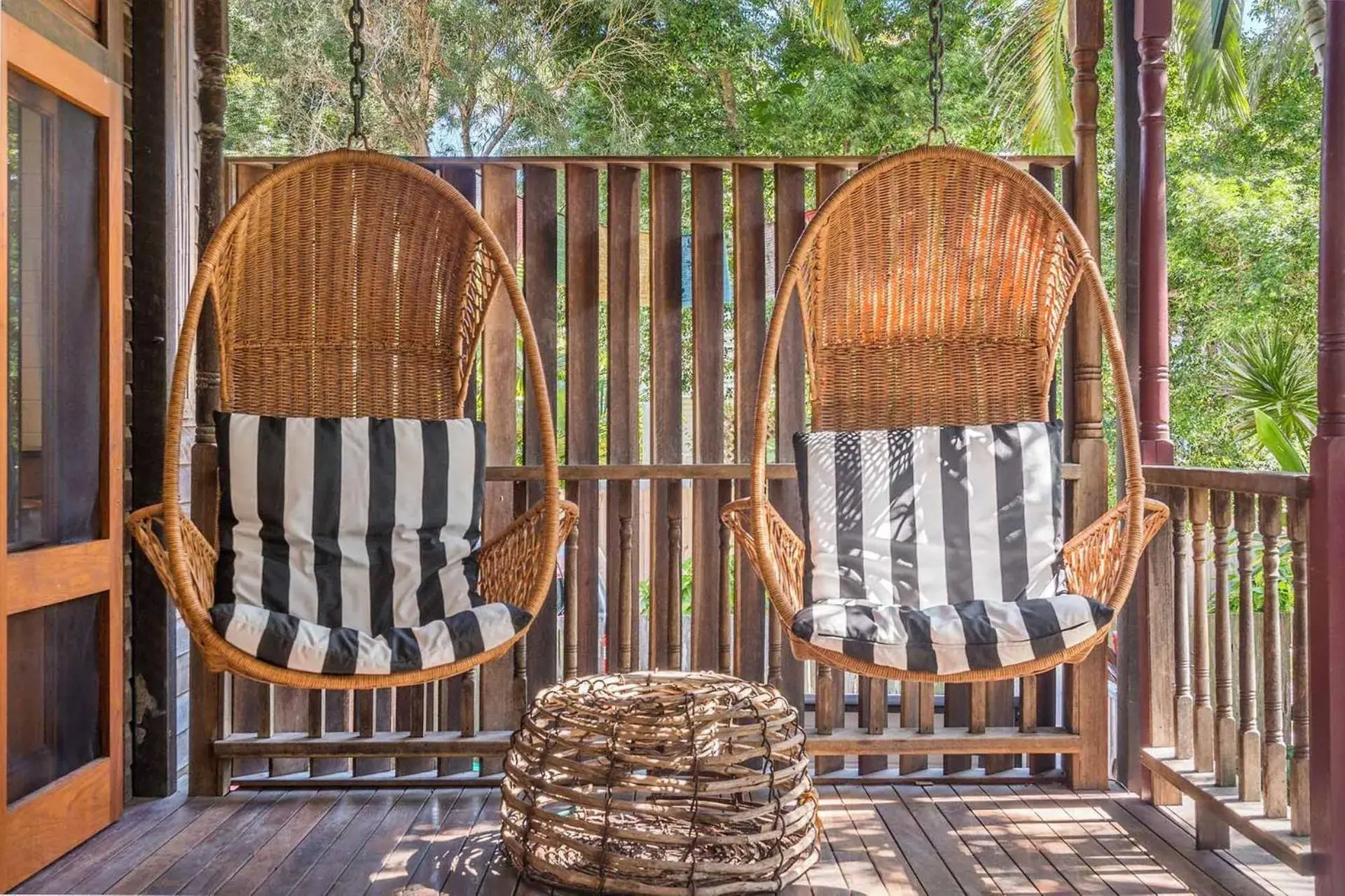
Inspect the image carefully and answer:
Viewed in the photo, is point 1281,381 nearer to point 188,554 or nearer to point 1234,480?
point 1234,480

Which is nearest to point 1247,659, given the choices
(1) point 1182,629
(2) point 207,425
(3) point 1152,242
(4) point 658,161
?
(1) point 1182,629

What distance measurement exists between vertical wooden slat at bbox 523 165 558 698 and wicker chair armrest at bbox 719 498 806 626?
0.76 m

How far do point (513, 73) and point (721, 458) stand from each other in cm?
791

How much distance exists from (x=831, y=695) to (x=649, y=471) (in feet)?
2.44

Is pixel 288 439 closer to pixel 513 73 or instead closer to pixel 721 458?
pixel 721 458

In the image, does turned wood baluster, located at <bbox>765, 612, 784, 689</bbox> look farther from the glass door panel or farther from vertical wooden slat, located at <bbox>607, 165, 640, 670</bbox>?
the glass door panel

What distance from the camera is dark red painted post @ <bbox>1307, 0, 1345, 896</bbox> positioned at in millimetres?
1893

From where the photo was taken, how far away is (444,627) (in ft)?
6.86

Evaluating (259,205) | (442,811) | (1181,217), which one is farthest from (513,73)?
(442,811)

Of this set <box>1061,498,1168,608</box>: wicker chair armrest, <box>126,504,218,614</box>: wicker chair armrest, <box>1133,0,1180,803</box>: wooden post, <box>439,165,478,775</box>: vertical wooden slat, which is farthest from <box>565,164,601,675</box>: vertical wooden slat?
<box>1133,0,1180,803</box>: wooden post

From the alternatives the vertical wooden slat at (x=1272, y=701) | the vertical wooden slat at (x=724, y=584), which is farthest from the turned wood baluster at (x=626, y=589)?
the vertical wooden slat at (x=1272, y=701)

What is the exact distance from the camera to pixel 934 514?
242 centimetres

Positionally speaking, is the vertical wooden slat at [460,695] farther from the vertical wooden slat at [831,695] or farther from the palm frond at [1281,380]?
the palm frond at [1281,380]

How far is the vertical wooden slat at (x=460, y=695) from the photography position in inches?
108
